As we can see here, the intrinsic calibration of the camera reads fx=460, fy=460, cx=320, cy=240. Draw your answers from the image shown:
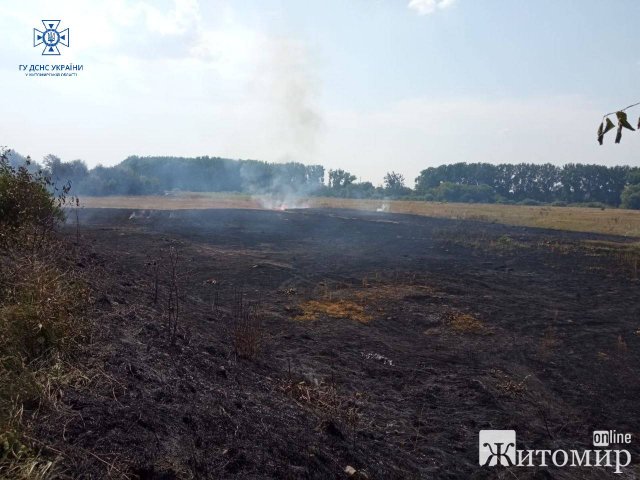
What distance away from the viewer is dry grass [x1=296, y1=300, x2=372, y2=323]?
10315 mm

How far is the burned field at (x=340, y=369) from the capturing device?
3.74 metres

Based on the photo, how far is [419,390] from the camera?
261 inches

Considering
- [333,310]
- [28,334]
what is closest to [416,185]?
[333,310]

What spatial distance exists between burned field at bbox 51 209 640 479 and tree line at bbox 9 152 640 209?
169ft

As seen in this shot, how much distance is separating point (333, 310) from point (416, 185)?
106 meters

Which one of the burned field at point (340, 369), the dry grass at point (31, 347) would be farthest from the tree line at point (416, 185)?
the dry grass at point (31, 347)

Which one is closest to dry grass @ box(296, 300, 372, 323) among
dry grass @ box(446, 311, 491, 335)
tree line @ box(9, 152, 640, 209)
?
dry grass @ box(446, 311, 491, 335)

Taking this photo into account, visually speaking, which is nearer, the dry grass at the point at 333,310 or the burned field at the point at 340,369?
the burned field at the point at 340,369

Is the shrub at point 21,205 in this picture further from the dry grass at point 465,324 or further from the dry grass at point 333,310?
the dry grass at point 465,324

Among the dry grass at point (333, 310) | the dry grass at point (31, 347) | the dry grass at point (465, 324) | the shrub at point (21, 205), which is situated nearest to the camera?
the dry grass at point (31, 347)

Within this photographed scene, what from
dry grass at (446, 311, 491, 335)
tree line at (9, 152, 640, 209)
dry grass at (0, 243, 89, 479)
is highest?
tree line at (9, 152, 640, 209)

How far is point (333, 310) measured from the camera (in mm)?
10961

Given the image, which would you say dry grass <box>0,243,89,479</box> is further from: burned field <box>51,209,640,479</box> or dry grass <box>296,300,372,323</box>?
dry grass <box>296,300,372,323</box>

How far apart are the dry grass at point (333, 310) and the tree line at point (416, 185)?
52.7 meters
